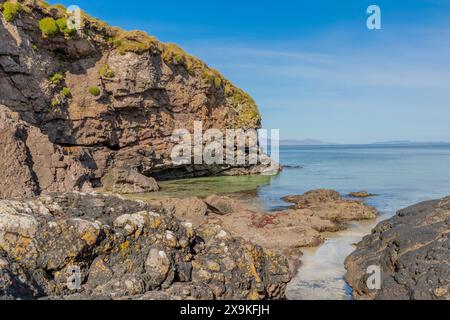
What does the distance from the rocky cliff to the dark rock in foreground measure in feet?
78.1

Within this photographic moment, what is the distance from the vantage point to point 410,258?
36.6 ft

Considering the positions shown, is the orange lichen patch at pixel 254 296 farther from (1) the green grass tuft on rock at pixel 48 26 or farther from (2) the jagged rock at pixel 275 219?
(1) the green grass tuft on rock at pixel 48 26

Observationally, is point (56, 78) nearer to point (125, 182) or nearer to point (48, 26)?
point (48, 26)

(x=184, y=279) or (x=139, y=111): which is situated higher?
(x=139, y=111)

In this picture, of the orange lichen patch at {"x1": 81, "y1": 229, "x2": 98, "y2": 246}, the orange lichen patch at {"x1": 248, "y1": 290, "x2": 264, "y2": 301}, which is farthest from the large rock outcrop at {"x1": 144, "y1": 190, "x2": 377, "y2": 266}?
the orange lichen patch at {"x1": 81, "y1": 229, "x2": 98, "y2": 246}

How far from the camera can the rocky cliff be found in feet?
106

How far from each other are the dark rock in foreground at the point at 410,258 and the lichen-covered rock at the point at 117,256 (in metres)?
3.42

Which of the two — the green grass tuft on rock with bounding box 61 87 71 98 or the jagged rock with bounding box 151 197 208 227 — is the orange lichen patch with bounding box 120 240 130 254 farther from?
the green grass tuft on rock with bounding box 61 87 71 98

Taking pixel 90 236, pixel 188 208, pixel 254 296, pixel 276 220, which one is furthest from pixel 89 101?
pixel 254 296

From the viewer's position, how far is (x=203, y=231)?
9.49 m

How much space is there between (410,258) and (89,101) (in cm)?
3873
